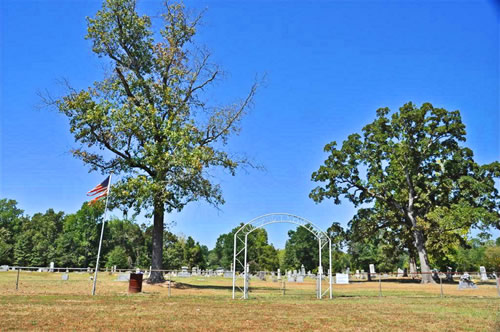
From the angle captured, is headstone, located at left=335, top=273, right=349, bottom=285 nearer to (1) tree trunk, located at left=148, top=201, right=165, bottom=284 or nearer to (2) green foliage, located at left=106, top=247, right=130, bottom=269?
(1) tree trunk, located at left=148, top=201, right=165, bottom=284

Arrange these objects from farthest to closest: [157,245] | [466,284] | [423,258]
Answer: [423,258] < [466,284] < [157,245]

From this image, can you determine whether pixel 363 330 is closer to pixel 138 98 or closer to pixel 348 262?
pixel 138 98

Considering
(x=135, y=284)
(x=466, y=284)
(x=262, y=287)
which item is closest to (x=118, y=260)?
(x=262, y=287)

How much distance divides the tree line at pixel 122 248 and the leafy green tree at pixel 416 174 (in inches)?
962

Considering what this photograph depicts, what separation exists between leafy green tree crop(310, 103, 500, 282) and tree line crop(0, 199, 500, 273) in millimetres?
24437

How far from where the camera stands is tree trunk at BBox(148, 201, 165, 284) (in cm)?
2525

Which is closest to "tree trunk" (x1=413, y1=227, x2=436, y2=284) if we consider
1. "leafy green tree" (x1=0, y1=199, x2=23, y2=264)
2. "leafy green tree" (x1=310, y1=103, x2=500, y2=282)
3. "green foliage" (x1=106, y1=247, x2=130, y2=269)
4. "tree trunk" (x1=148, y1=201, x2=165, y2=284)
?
"leafy green tree" (x1=310, y1=103, x2=500, y2=282)

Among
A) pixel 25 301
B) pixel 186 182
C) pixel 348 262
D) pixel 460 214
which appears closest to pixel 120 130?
pixel 186 182

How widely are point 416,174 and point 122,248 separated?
59475 mm

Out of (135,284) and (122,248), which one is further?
(122,248)

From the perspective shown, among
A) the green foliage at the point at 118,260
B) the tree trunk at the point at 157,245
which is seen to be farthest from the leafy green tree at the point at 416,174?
the green foliage at the point at 118,260

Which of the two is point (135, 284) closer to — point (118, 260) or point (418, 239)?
point (418, 239)

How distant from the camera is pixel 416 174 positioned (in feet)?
129

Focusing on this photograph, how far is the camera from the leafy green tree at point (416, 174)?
37.4 metres
